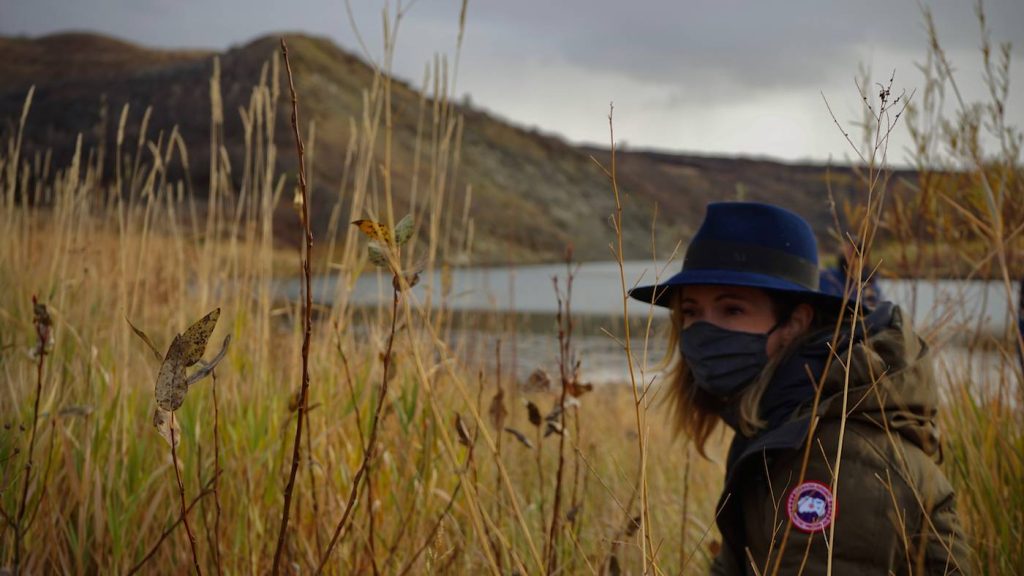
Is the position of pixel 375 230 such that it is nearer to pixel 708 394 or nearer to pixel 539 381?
A: pixel 539 381

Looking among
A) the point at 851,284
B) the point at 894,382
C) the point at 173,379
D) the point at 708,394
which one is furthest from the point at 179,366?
the point at 708,394

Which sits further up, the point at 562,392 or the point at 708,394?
the point at 562,392

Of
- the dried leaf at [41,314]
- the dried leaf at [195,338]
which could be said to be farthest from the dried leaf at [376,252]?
the dried leaf at [41,314]

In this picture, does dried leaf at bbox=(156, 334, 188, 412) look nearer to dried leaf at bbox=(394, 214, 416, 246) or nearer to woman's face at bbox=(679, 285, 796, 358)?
dried leaf at bbox=(394, 214, 416, 246)

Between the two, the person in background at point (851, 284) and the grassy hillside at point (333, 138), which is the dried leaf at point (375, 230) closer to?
the person in background at point (851, 284)

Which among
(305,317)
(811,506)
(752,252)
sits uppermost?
(752,252)

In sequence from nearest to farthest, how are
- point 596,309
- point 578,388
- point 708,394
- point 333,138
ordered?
point 578,388
point 708,394
point 596,309
point 333,138

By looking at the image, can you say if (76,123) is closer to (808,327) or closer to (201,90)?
(201,90)

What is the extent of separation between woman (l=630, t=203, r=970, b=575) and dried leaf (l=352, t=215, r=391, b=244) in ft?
2.02

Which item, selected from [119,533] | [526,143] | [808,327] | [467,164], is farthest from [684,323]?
[526,143]

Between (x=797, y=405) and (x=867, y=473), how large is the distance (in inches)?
10.4

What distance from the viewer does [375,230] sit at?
2.64ft

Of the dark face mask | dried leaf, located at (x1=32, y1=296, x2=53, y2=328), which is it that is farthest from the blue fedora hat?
dried leaf, located at (x1=32, y1=296, x2=53, y2=328)

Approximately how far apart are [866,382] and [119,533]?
1.53 meters
